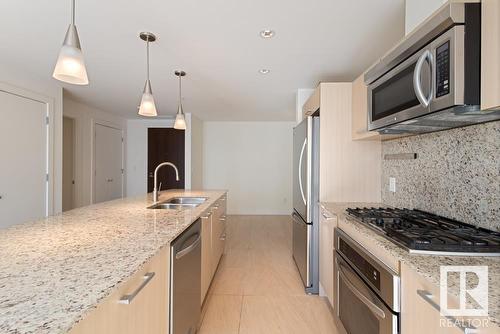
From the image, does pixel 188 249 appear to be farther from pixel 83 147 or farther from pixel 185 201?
pixel 83 147

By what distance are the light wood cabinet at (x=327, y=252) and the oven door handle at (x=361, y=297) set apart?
25cm

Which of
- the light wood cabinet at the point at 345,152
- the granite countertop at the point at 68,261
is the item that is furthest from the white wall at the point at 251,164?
the granite countertop at the point at 68,261

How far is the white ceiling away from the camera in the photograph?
5.90 feet

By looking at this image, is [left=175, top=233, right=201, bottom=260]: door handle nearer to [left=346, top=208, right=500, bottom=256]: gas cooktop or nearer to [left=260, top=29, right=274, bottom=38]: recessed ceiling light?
[left=346, top=208, right=500, bottom=256]: gas cooktop

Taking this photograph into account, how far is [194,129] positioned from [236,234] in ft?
8.53

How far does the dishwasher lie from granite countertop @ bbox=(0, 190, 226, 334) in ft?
0.33

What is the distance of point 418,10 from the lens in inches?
58.1

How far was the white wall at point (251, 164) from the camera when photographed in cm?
670

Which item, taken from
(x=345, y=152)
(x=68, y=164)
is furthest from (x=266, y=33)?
(x=68, y=164)

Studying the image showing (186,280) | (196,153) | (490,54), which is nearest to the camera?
(490,54)

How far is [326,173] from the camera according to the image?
2.47 m

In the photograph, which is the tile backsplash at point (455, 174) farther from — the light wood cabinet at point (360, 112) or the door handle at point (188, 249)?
the door handle at point (188, 249)

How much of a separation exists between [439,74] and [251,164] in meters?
5.71

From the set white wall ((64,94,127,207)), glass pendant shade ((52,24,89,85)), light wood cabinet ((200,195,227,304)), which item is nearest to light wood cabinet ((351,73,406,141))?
light wood cabinet ((200,195,227,304))
